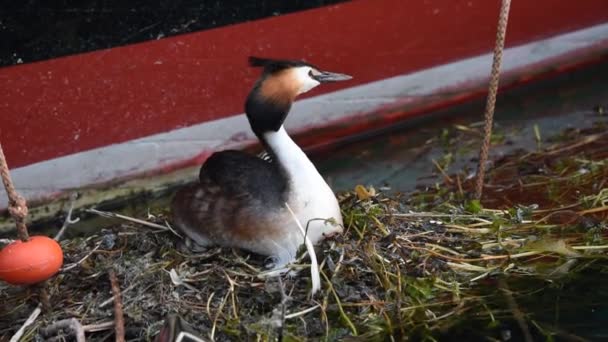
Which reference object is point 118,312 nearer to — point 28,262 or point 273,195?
point 28,262

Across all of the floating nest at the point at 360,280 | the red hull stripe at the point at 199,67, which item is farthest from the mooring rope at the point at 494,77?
the red hull stripe at the point at 199,67

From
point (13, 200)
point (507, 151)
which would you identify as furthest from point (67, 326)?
point (507, 151)

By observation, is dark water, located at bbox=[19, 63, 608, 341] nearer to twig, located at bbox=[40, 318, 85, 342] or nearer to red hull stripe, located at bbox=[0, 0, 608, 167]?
red hull stripe, located at bbox=[0, 0, 608, 167]

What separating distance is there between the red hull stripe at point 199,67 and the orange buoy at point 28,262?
1.76 m

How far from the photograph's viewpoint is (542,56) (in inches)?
292

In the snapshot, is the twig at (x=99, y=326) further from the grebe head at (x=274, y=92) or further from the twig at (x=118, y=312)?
the grebe head at (x=274, y=92)

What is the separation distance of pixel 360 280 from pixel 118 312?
41.0 inches

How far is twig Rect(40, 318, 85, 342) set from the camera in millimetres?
3787

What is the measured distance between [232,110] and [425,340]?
261cm

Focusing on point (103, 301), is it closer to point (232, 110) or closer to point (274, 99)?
point (274, 99)

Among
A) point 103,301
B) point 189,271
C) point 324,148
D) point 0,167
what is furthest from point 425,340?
point 324,148

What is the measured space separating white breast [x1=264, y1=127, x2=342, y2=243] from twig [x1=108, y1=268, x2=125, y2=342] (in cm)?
82

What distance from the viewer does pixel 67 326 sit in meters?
3.89

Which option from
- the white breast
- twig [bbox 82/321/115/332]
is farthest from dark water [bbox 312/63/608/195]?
twig [bbox 82/321/115/332]
